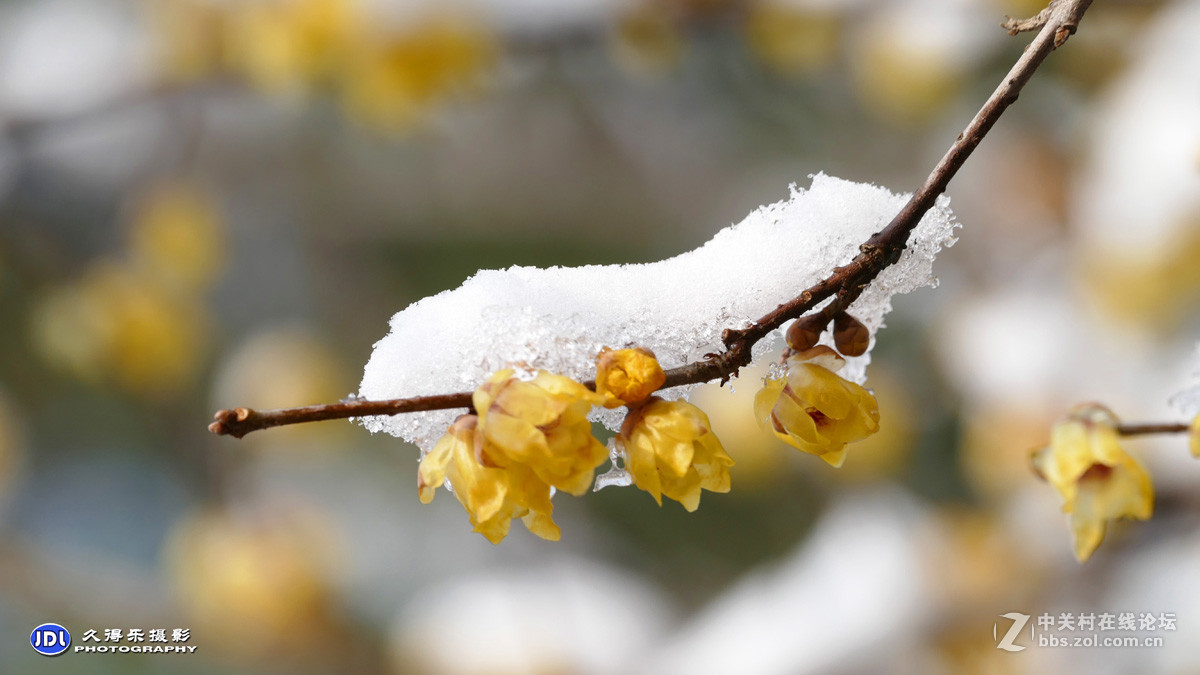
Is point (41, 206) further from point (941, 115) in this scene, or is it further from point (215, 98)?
point (941, 115)

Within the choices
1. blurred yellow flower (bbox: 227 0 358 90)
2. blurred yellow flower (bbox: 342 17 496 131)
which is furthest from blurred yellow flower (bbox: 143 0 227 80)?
blurred yellow flower (bbox: 342 17 496 131)

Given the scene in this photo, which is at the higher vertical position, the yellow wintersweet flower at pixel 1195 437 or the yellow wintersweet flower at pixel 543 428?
the yellow wintersweet flower at pixel 543 428

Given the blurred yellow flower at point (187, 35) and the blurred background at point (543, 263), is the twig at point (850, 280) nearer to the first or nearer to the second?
the blurred background at point (543, 263)

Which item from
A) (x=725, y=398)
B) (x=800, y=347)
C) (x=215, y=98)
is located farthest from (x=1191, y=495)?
(x=215, y=98)

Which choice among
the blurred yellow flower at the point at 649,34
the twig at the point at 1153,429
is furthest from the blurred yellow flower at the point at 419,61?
the twig at the point at 1153,429

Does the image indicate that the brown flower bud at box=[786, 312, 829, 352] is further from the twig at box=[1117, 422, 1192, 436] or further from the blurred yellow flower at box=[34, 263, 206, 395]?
the blurred yellow flower at box=[34, 263, 206, 395]

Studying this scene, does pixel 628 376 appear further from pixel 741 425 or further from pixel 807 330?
pixel 741 425
